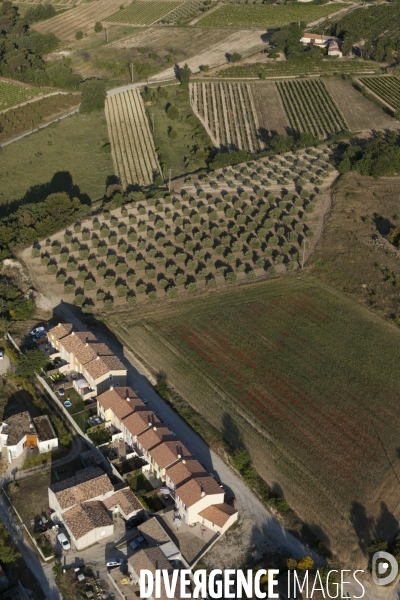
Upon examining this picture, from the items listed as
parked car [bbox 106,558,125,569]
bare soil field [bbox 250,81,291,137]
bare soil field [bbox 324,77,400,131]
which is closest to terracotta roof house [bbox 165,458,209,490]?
parked car [bbox 106,558,125,569]

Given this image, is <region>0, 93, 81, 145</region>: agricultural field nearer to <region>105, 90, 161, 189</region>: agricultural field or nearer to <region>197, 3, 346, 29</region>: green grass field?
<region>105, 90, 161, 189</region>: agricultural field

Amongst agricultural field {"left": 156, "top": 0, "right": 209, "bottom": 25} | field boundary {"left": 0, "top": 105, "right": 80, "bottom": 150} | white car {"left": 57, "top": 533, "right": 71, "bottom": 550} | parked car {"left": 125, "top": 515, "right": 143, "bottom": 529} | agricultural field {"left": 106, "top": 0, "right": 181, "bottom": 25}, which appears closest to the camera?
white car {"left": 57, "top": 533, "right": 71, "bottom": 550}

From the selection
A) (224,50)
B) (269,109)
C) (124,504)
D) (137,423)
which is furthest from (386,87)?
(124,504)

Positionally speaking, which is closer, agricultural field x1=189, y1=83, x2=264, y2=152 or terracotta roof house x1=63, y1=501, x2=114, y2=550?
terracotta roof house x1=63, y1=501, x2=114, y2=550

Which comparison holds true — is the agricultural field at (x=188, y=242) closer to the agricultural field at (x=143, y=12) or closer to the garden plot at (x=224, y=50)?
the garden plot at (x=224, y=50)

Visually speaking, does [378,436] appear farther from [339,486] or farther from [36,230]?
[36,230]

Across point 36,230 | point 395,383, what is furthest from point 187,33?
point 395,383

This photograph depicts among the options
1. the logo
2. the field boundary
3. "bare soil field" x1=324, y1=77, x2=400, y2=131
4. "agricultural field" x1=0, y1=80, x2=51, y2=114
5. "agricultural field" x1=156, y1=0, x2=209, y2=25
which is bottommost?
the logo
